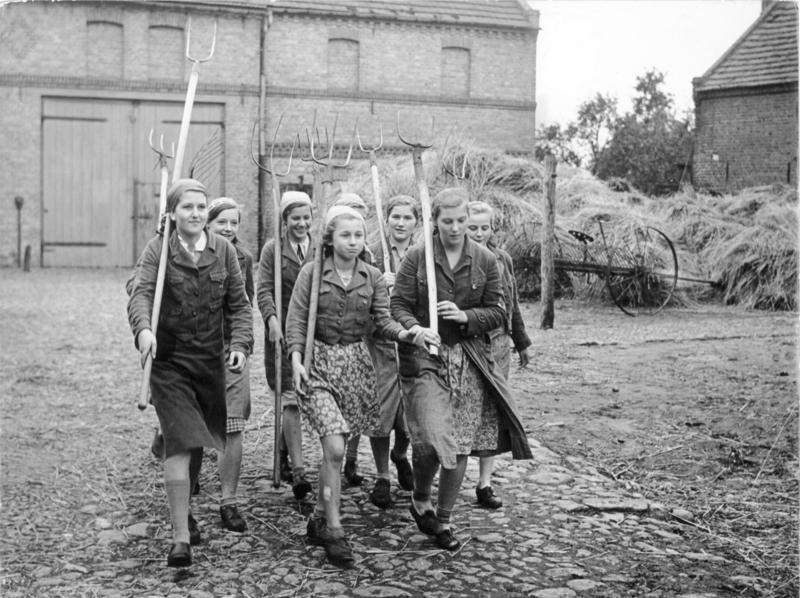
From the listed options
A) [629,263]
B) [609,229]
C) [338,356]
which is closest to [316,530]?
[338,356]

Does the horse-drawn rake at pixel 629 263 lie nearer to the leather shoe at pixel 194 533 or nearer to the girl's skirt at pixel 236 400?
the girl's skirt at pixel 236 400

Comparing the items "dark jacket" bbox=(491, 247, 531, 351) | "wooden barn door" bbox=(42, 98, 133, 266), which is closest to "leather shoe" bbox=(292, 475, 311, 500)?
"dark jacket" bbox=(491, 247, 531, 351)

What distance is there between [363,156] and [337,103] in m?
3.44

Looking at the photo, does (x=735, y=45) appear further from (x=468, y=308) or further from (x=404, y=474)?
(x=468, y=308)

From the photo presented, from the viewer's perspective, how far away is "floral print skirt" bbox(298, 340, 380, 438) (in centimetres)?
429

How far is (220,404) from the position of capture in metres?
4.37

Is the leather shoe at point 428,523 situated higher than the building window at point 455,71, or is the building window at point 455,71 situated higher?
the building window at point 455,71

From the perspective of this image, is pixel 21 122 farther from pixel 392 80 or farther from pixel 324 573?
pixel 324 573

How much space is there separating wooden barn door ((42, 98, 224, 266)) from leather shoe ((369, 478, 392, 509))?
18.6 m

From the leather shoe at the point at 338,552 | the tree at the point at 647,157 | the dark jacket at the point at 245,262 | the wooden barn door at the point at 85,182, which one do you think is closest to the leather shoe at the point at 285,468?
the dark jacket at the point at 245,262

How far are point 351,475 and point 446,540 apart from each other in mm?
1226

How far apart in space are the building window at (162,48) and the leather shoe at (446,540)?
20.7 meters

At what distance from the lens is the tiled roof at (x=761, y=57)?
2288 centimetres

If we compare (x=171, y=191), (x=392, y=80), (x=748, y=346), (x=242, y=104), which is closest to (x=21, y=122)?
(x=242, y=104)
